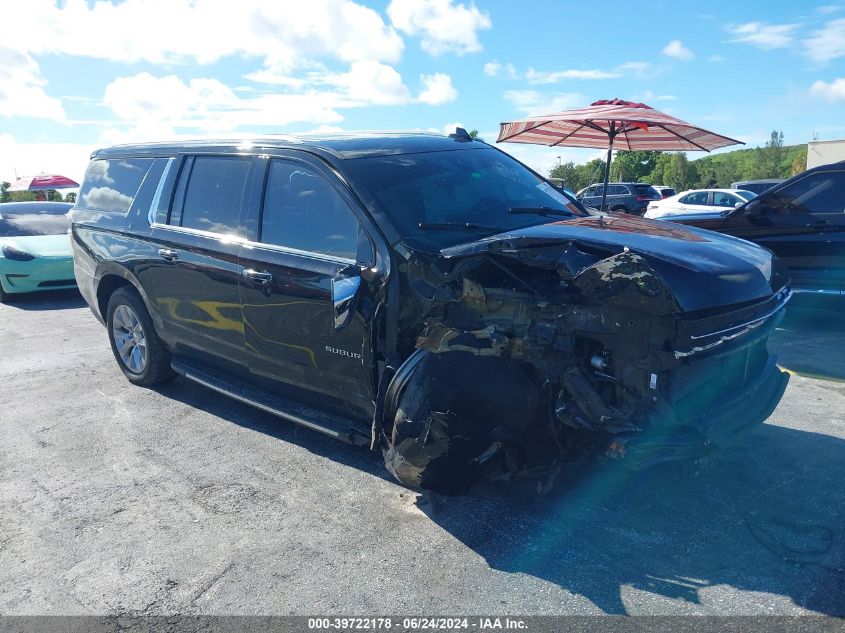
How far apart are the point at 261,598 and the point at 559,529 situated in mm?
1449

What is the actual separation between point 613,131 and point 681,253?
741cm

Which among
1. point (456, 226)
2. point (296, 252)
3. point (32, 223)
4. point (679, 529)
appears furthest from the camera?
point (32, 223)

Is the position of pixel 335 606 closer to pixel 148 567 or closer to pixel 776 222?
pixel 148 567

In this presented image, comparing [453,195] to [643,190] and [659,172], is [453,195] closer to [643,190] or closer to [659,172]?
[643,190]

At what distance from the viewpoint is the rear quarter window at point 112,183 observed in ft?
18.1

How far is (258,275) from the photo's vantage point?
416 centimetres

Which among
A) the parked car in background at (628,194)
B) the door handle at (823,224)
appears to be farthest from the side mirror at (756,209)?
the parked car in background at (628,194)

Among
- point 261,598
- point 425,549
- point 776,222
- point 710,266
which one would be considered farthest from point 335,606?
point 776,222

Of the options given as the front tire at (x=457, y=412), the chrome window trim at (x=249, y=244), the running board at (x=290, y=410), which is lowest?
the running board at (x=290, y=410)

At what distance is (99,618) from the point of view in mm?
2842

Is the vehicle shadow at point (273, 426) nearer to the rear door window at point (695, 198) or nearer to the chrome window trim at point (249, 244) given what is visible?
the chrome window trim at point (249, 244)

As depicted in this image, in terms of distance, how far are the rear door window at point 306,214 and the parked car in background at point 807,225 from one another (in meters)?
5.38

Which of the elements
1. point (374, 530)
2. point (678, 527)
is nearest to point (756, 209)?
point (678, 527)

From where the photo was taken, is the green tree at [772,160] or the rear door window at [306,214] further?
the green tree at [772,160]
